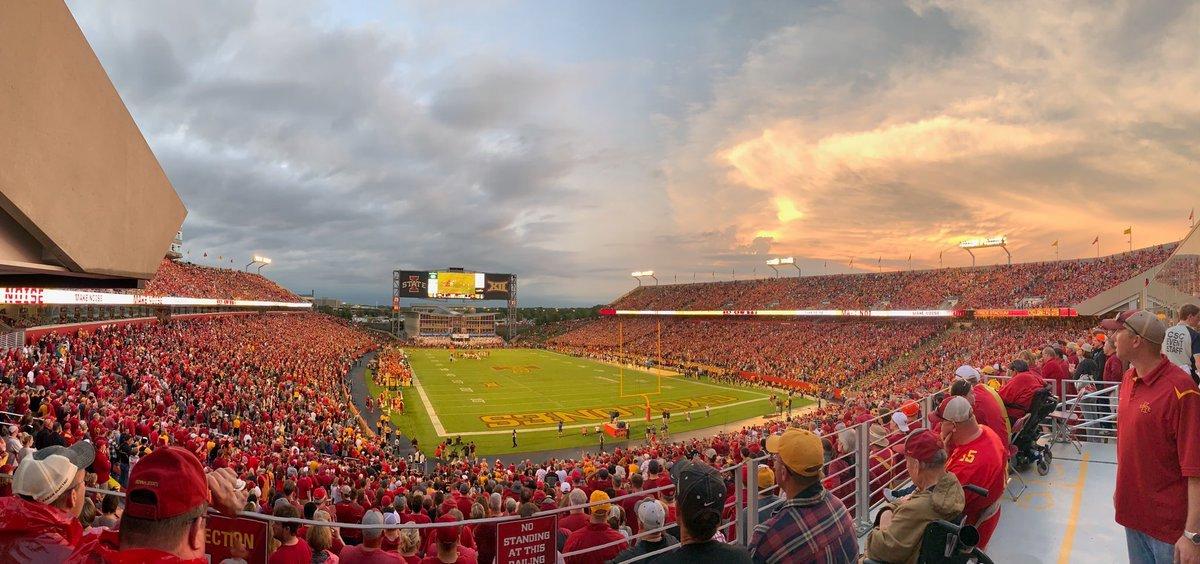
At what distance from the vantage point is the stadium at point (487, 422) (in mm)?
2889

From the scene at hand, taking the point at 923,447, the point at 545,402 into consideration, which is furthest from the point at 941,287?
the point at 923,447

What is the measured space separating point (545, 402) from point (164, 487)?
3679cm

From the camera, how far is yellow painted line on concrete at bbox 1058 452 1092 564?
525 cm

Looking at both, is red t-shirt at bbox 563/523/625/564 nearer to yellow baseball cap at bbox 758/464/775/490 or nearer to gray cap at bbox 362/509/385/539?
gray cap at bbox 362/509/385/539

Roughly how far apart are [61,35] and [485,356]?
66675 millimetres

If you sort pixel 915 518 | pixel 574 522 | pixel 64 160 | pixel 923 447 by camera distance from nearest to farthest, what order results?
pixel 64 160
pixel 915 518
pixel 923 447
pixel 574 522

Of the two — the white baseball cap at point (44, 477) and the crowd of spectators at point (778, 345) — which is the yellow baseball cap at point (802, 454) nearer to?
the white baseball cap at point (44, 477)

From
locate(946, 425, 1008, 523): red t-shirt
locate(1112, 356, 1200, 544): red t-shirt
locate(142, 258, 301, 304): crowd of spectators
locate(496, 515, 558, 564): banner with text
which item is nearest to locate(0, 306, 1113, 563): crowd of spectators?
locate(496, 515, 558, 564): banner with text

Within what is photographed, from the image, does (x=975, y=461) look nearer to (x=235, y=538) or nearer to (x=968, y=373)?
(x=968, y=373)

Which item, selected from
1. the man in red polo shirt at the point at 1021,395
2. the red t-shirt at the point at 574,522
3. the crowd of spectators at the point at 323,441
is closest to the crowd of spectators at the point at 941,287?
the crowd of spectators at the point at 323,441

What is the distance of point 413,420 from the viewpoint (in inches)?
1236

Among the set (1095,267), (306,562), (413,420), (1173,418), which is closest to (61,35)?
(306,562)

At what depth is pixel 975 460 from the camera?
412cm

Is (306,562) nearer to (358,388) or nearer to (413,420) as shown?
(413,420)
